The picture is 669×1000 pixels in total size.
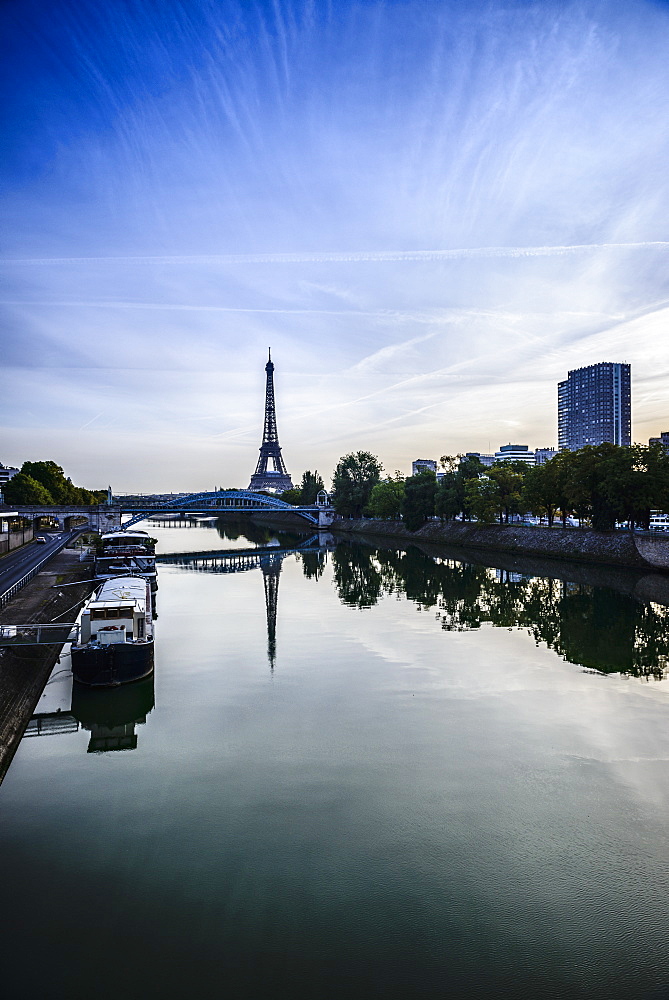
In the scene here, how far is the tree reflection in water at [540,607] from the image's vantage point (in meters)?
20.0

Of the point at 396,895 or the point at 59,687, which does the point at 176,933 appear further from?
the point at 59,687

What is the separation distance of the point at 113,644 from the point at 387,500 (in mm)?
59946

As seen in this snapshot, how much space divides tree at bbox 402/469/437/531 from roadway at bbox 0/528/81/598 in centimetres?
3510

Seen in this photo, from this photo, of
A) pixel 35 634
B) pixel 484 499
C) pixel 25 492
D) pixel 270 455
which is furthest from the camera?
pixel 270 455

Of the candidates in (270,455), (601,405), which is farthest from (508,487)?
(601,405)

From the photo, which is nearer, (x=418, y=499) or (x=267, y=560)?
(x=267, y=560)

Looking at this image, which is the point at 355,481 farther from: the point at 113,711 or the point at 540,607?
the point at 113,711

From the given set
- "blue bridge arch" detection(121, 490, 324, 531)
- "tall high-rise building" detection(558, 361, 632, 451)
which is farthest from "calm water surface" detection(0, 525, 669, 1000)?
"tall high-rise building" detection(558, 361, 632, 451)

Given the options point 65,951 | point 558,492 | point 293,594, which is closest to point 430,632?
point 293,594

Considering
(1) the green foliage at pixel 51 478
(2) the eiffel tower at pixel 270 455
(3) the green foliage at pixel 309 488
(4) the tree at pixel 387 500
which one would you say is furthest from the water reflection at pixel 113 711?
(2) the eiffel tower at pixel 270 455

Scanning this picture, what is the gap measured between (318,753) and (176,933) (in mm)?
5072

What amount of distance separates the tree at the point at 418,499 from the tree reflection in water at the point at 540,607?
1959 cm

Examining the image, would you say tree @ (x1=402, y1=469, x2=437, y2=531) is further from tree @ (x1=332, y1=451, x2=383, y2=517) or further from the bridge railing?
the bridge railing

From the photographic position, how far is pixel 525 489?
50.2 meters
